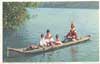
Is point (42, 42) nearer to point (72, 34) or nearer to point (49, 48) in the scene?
point (49, 48)

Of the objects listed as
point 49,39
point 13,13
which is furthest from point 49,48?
point 13,13

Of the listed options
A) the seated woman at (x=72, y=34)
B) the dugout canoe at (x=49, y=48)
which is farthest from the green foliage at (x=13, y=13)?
the seated woman at (x=72, y=34)

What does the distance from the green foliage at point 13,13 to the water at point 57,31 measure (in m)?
0.03

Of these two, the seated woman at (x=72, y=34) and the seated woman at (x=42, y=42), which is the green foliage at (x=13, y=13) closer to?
the seated woman at (x=42, y=42)

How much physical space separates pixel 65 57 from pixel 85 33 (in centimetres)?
18

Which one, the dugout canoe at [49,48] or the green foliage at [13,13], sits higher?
the green foliage at [13,13]

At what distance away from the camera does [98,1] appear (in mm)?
1181

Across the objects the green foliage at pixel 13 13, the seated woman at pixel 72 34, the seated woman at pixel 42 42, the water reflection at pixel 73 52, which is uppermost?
the green foliage at pixel 13 13

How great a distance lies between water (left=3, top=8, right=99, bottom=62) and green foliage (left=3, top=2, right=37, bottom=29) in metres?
0.03

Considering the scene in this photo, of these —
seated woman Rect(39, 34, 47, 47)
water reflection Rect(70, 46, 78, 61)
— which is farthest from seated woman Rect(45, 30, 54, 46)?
water reflection Rect(70, 46, 78, 61)

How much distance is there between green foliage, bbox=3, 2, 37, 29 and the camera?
1.21 metres

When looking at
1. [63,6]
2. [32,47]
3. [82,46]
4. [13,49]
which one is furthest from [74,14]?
[13,49]

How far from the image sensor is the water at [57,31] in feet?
3.84

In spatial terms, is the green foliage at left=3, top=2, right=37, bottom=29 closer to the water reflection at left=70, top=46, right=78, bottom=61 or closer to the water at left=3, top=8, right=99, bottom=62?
the water at left=3, top=8, right=99, bottom=62
